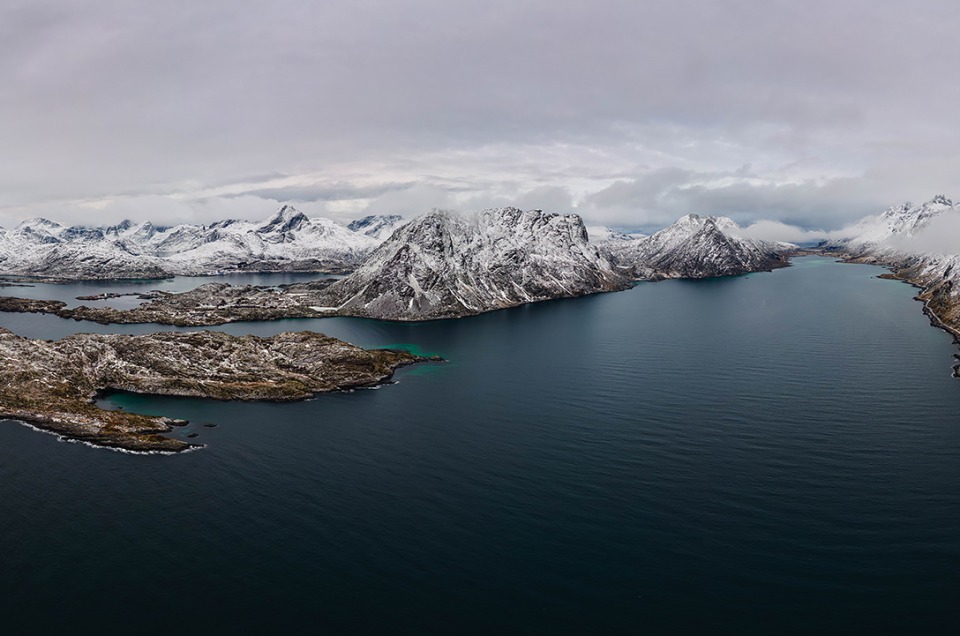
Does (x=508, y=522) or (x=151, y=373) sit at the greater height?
(x=151, y=373)

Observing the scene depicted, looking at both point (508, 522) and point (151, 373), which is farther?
point (151, 373)

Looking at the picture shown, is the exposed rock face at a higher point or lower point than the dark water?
higher

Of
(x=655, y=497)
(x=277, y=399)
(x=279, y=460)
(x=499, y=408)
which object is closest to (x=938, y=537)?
(x=655, y=497)

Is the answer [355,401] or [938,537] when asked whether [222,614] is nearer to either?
[355,401]

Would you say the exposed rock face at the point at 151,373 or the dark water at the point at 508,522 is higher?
the exposed rock face at the point at 151,373

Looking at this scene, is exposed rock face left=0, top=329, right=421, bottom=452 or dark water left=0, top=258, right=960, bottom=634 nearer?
dark water left=0, top=258, right=960, bottom=634
